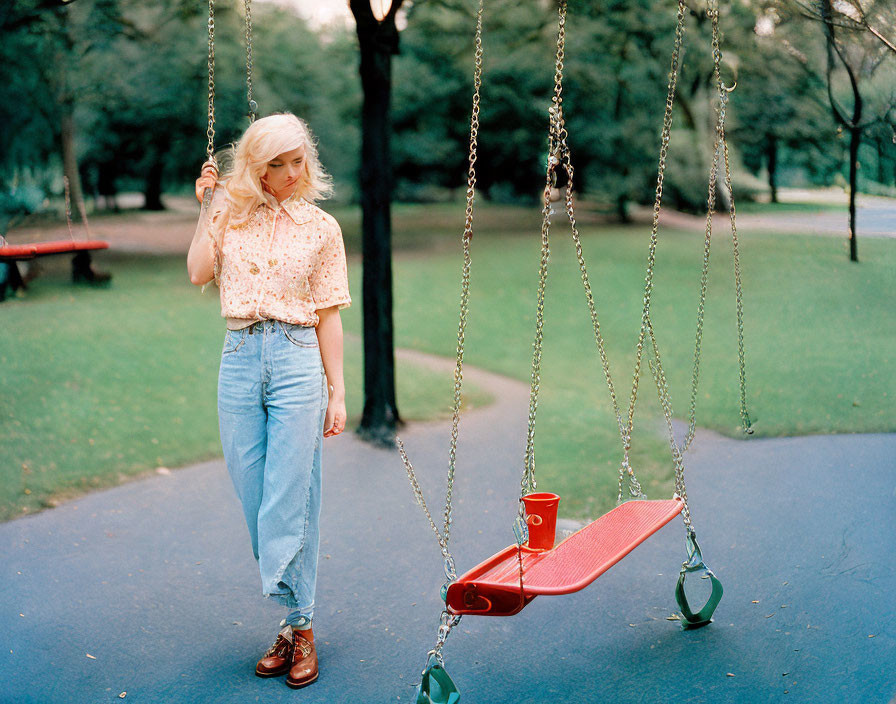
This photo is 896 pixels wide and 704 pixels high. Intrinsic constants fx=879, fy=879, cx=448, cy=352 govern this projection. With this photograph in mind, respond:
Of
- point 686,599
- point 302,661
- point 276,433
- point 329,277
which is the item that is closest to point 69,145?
point 329,277

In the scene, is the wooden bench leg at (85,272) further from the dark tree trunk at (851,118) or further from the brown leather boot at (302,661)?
the brown leather boot at (302,661)

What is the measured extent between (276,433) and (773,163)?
6.32 metres

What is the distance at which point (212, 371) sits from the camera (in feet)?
28.0

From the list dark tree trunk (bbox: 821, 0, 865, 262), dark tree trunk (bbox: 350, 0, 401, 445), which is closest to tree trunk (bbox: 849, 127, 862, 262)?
dark tree trunk (bbox: 821, 0, 865, 262)

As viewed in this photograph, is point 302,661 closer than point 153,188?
Yes

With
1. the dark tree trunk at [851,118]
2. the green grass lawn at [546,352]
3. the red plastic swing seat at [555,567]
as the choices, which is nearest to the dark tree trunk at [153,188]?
the green grass lawn at [546,352]

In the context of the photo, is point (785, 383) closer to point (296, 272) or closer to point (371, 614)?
point (371, 614)

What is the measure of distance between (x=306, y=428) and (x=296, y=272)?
47 cm

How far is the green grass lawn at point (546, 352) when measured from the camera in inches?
235

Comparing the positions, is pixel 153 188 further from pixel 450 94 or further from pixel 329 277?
pixel 329 277

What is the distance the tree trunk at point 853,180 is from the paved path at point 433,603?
1884 mm

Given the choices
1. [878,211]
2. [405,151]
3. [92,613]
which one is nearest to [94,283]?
[405,151]

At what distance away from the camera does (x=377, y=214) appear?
5.72 meters

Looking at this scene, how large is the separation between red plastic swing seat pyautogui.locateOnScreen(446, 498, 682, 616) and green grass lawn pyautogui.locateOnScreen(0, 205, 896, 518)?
7.04ft
